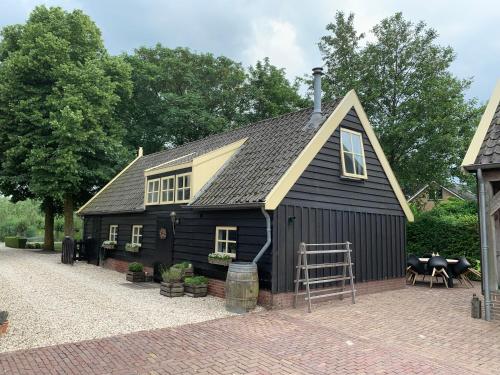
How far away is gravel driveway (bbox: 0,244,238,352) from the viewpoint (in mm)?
7121

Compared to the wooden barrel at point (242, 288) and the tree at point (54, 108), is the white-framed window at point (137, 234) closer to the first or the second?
the wooden barrel at point (242, 288)

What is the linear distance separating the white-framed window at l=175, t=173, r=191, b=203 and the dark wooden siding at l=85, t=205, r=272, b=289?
0.33 metres

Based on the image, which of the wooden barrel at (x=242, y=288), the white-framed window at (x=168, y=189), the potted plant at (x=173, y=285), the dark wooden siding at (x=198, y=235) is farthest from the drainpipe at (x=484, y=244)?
the white-framed window at (x=168, y=189)

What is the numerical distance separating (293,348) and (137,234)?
10519mm

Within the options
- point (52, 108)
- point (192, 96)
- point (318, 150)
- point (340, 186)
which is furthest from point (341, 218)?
point (192, 96)

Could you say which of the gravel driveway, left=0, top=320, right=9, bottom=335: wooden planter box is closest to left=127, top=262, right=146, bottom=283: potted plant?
the gravel driveway

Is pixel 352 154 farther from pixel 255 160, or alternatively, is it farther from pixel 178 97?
pixel 178 97

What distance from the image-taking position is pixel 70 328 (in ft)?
24.3

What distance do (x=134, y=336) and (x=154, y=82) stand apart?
28.5 m

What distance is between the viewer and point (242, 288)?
8852 mm

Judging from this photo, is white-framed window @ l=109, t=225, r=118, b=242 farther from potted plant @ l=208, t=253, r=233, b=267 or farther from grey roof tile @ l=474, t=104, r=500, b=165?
grey roof tile @ l=474, t=104, r=500, b=165

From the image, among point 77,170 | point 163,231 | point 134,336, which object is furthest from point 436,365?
point 77,170

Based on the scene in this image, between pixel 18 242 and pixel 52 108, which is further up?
pixel 52 108

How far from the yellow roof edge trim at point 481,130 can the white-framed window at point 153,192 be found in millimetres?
9704
